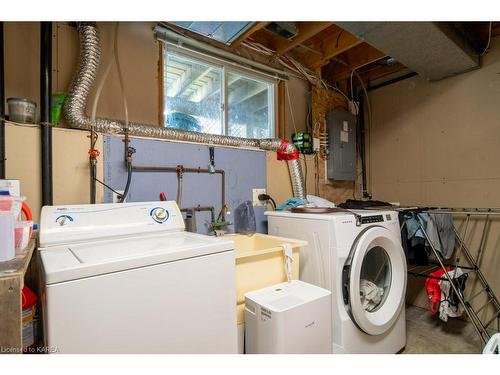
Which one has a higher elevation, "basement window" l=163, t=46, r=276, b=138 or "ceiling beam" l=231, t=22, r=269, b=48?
"ceiling beam" l=231, t=22, r=269, b=48

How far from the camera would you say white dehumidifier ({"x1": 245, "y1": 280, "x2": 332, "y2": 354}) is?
3.96 ft

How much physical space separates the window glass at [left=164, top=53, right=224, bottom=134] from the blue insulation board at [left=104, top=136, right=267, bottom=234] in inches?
14.3

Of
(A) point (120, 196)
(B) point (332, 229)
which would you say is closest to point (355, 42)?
(B) point (332, 229)

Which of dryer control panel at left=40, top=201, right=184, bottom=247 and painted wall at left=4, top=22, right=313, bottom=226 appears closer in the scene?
dryer control panel at left=40, top=201, right=184, bottom=247

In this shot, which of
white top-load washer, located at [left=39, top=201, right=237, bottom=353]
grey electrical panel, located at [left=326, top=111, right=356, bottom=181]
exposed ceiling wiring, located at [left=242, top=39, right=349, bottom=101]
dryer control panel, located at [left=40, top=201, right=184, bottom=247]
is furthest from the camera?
grey electrical panel, located at [left=326, top=111, right=356, bottom=181]

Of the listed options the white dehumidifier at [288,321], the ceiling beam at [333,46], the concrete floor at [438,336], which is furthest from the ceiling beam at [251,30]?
the concrete floor at [438,336]

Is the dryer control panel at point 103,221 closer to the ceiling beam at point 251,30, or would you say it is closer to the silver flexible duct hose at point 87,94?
the silver flexible duct hose at point 87,94

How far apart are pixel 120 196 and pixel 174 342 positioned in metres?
1.01

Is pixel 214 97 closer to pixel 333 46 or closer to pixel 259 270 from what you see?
pixel 333 46

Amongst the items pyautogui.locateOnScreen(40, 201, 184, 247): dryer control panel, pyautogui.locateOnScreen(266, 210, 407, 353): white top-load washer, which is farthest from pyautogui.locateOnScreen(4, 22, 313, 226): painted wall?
pyautogui.locateOnScreen(266, 210, 407, 353): white top-load washer

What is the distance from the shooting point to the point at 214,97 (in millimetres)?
2398

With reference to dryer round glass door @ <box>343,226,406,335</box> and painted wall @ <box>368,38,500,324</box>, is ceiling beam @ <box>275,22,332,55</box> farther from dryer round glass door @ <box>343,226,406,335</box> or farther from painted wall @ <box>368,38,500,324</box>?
dryer round glass door @ <box>343,226,406,335</box>
